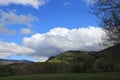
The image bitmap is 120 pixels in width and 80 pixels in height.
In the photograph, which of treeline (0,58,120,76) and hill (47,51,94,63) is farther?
hill (47,51,94,63)

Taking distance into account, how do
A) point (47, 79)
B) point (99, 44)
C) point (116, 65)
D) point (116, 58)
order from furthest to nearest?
point (116, 65), point (116, 58), point (99, 44), point (47, 79)

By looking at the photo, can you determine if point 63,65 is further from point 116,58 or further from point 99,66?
point 116,58

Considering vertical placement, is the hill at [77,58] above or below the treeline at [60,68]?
above

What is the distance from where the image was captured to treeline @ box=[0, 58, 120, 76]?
59.6m

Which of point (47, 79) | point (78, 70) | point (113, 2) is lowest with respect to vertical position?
point (47, 79)

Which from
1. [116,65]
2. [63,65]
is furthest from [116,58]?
[63,65]

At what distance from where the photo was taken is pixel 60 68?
60688mm

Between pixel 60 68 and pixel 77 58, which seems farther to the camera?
pixel 77 58

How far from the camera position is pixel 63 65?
199 ft

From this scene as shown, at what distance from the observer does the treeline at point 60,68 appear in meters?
59.6

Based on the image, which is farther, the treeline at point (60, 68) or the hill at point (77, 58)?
the hill at point (77, 58)

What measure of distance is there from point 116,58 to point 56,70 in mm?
11290

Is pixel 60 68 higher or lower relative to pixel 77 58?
lower

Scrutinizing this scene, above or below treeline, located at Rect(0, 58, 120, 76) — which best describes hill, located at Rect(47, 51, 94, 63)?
above
